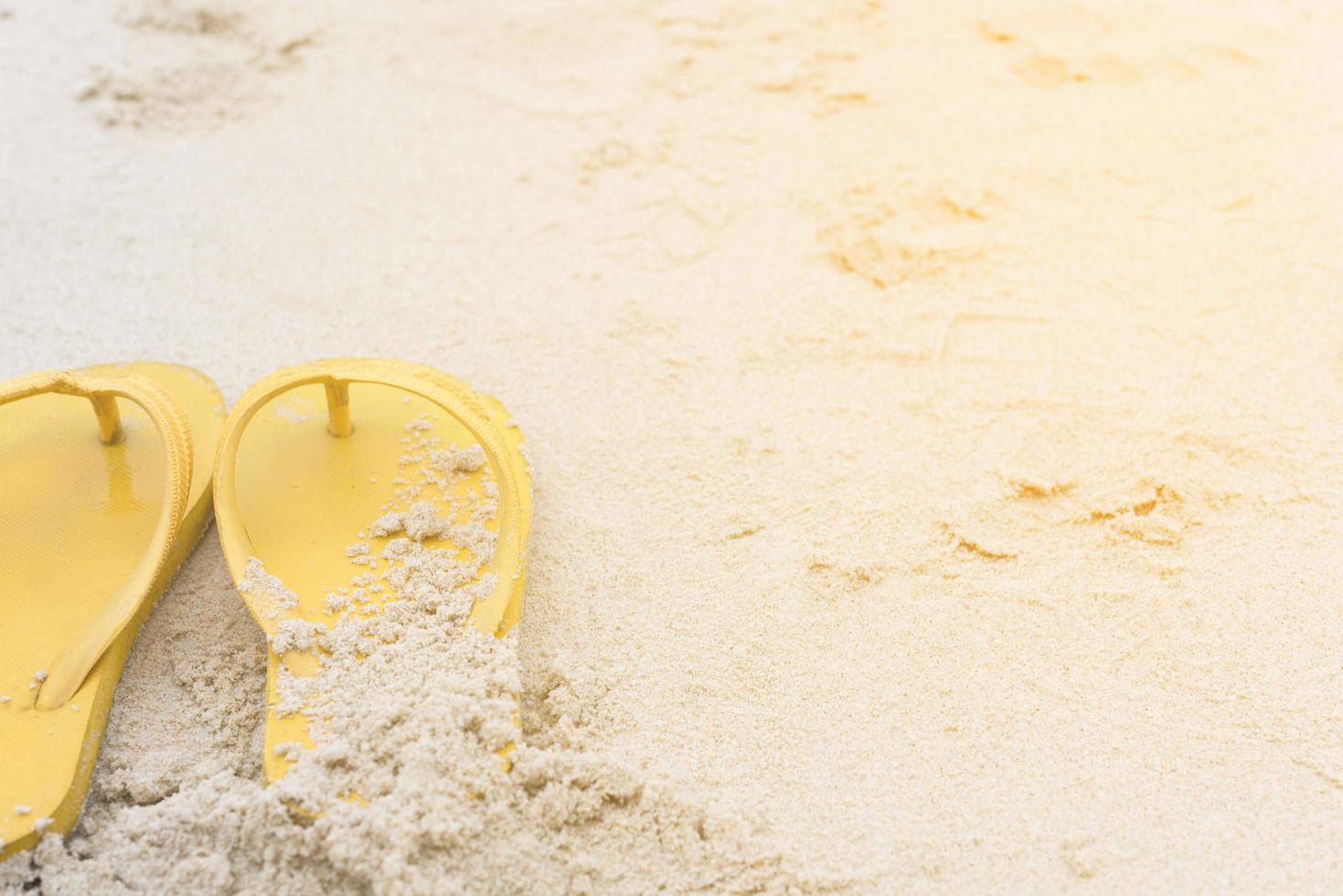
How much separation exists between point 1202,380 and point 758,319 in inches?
27.3

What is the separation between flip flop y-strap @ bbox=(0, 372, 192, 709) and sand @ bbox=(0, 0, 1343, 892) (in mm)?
72

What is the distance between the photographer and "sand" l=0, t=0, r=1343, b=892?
39.4 inches

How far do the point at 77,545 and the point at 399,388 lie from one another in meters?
0.45

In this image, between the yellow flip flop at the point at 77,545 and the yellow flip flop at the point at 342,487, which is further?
the yellow flip flop at the point at 342,487

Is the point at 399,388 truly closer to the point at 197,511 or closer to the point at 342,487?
the point at 342,487

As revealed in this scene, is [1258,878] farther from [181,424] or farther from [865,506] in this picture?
[181,424]

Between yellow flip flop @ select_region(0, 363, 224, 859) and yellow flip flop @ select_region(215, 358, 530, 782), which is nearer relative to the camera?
yellow flip flop @ select_region(0, 363, 224, 859)

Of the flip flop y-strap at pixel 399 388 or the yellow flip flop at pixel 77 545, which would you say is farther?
the flip flop y-strap at pixel 399 388

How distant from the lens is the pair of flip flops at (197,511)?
3.30 feet

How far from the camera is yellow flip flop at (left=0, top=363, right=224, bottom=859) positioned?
3.16 feet

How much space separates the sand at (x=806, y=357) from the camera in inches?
39.4

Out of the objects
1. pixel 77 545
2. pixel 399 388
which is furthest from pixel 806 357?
pixel 77 545

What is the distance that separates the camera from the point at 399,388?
115cm

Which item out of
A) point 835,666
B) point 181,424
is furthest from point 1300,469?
point 181,424
